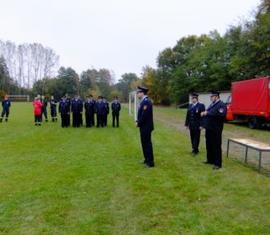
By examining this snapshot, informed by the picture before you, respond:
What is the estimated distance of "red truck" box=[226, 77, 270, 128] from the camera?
2247cm

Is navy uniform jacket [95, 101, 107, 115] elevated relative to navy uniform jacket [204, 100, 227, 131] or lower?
lower

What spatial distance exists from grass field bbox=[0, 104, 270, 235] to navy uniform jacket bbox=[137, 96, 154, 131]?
3.49 feet

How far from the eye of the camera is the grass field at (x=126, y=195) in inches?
218

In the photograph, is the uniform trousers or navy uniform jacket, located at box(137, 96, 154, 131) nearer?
the uniform trousers

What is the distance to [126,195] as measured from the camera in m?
7.16

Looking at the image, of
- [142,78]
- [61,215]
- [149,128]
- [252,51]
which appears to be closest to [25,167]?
[149,128]

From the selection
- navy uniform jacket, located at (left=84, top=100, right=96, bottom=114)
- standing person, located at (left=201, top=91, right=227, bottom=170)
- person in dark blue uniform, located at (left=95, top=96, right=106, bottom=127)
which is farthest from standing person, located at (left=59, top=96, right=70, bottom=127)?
standing person, located at (left=201, top=91, right=227, bottom=170)

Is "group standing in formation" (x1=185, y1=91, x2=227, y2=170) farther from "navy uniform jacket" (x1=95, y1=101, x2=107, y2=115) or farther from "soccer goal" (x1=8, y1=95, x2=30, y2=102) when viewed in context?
"soccer goal" (x1=8, y1=95, x2=30, y2=102)

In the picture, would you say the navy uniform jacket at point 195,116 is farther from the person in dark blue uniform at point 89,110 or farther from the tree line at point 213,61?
the tree line at point 213,61

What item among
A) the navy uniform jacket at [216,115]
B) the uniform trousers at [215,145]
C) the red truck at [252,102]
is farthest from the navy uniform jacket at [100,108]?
the navy uniform jacket at [216,115]

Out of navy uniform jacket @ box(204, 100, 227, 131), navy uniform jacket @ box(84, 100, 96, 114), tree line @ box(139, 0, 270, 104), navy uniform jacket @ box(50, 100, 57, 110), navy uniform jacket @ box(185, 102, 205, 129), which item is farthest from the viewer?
tree line @ box(139, 0, 270, 104)

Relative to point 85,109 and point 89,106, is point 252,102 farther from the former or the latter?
point 85,109

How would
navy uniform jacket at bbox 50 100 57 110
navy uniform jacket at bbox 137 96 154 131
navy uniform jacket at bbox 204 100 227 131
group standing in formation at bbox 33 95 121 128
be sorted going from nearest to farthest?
navy uniform jacket at bbox 204 100 227 131
navy uniform jacket at bbox 137 96 154 131
group standing in formation at bbox 33 95 121 128
navy uniform jacket at bbox 50 100 57 110

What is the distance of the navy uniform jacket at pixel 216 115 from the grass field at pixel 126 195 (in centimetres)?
104
